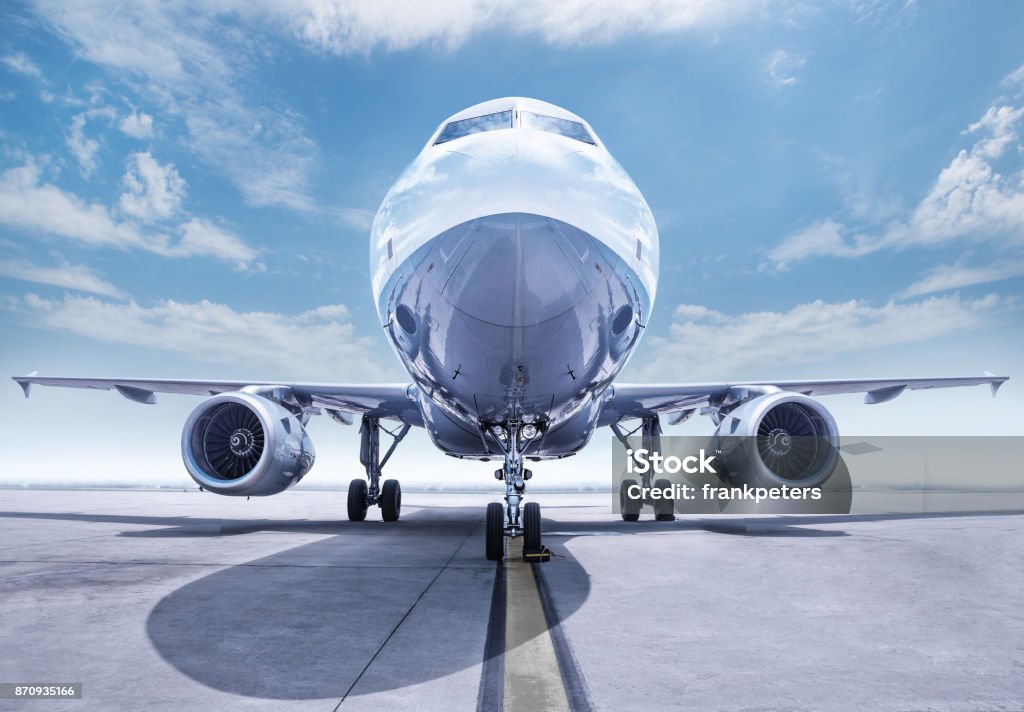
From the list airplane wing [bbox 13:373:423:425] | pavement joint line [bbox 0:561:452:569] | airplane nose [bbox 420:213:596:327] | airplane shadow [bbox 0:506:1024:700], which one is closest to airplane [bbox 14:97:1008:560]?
airplane nose [bbox 420:213:596:327]

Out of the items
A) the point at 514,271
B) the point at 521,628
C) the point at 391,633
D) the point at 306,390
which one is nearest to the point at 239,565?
the point at 391,633

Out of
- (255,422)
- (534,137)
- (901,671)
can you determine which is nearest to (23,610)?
(534,137)

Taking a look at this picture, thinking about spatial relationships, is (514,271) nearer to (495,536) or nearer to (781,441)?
(495,536)

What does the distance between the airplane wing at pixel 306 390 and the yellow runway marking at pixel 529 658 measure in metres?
6.78

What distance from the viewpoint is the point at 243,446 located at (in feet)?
31.9

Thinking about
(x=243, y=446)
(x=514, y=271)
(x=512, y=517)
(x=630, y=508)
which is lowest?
(x=630, y=508)

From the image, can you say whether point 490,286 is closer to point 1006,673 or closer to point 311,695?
point 311,695

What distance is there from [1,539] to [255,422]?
346cm

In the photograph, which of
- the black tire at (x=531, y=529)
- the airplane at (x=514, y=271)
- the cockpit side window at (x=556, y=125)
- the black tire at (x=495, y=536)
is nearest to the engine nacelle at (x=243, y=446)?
the airplane at (x=514, y=271)

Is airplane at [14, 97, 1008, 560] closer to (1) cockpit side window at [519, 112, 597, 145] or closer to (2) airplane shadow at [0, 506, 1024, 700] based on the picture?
(1) cockpit side window at [519, 112, 597, 145]

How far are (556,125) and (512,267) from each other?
1.46 m

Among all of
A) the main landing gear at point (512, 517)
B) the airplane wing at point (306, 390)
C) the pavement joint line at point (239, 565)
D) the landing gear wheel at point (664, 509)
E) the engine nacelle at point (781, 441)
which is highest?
the airplane wing at point (306, 390)

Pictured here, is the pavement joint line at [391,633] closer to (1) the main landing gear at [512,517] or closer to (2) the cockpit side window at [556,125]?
(1) the main landing gear at [512,517]

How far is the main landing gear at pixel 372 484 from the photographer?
1243 centimetres
